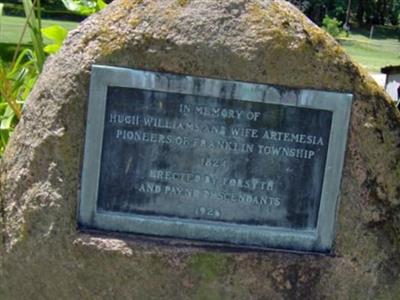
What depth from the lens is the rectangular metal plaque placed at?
3.31m

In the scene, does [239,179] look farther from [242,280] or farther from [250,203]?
[242,280]

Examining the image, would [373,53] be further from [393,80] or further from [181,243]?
[181,243]

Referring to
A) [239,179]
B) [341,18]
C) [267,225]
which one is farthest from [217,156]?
[341,18]

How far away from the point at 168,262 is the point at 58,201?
513mm

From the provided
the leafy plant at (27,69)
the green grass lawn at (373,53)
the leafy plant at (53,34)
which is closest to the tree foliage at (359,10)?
the green grass lawn at (373,53)

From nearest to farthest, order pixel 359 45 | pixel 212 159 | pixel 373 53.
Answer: pixel 212 159 < pixel 373 53 < pixel 359 45

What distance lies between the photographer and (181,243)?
3.39 meters

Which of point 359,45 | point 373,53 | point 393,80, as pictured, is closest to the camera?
point 393,80

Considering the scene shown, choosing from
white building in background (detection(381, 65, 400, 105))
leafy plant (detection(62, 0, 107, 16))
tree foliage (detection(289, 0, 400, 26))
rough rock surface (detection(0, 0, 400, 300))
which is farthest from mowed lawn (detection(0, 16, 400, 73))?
rough rock surface (detection(0, 0, 400, 300))

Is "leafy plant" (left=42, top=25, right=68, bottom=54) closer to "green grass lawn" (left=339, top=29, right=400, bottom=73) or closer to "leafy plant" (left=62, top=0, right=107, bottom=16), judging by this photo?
"leafy plant" (left=62, top=0, right=107, bottom=16)

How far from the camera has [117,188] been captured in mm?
3389

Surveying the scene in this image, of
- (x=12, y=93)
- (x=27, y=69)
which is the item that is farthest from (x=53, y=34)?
(x=27, y=69)

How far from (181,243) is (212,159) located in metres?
0.37

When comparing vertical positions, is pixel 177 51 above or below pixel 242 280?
above
